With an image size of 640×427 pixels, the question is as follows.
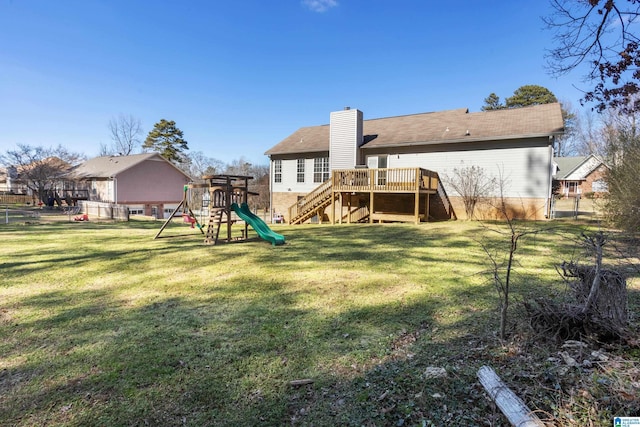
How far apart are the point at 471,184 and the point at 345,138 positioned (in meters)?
7.59

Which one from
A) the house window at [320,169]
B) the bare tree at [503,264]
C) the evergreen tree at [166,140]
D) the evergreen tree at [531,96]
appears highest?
the evergreen tree at [531,96]

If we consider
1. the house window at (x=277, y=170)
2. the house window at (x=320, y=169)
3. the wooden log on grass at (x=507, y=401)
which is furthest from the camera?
the house window at (x=277, y=170)

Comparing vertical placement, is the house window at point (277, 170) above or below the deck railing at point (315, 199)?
above

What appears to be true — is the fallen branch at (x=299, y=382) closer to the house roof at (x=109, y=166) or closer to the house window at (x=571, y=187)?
the house roof at (x=109, y=166)

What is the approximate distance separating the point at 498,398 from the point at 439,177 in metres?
16.7

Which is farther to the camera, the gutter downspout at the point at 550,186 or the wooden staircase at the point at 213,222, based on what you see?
the gutter downspout at the point at 550,186

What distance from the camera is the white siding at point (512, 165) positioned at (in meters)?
15.4

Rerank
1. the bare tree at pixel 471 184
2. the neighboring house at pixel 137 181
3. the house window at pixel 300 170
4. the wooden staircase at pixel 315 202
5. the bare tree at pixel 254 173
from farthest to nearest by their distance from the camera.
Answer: the bare tree at pixel 254 173
the neighboring house at pixel 137 181
the house window at pixel 300 170
the wooden staircase at pixel 315 202
the bare tree at pixel 471 184

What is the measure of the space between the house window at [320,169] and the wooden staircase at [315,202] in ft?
8.34

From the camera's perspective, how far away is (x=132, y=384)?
2889mm

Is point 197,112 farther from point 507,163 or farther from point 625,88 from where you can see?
point 625,88

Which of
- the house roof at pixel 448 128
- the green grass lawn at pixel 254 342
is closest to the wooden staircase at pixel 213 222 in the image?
the green grass lawn at pixel 254 342

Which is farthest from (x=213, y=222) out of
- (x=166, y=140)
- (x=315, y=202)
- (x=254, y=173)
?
(x=166, y=140)

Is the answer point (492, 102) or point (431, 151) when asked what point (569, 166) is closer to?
point (492, 102)
